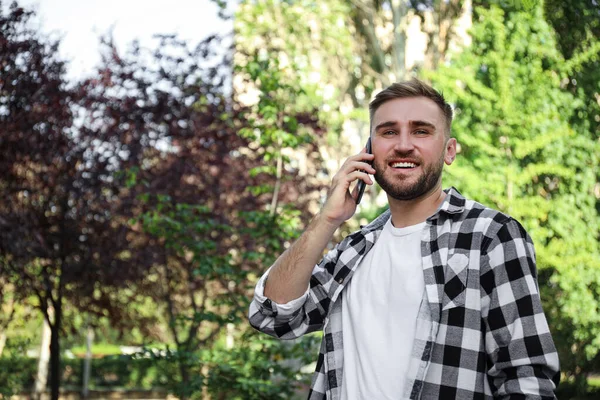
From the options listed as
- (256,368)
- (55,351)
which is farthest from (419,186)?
(55,351)

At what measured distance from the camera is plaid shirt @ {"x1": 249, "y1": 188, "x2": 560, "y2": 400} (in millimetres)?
1723

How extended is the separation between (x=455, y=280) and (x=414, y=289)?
4.7 inches

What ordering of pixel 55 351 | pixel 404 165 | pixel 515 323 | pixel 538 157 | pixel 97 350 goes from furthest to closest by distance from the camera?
pixel 97 350 < pixel 538 157 < pixel 55 351 < pixel 404 165 < pixel 515 323

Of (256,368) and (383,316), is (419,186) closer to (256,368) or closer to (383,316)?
(383,316)

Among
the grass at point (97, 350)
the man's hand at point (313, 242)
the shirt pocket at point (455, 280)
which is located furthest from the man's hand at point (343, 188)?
the grass at point (97, 350)

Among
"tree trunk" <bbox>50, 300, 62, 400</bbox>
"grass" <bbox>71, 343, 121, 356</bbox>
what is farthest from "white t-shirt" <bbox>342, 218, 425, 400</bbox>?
"grass" <bbox>71, 343, 121, 356</bbox>

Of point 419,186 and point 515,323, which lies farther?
point 419,186

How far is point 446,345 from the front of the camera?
1853mm

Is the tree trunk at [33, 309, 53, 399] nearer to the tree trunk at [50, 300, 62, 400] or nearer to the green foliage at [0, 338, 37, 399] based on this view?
the green foliage at [0, 338, 37, 399]

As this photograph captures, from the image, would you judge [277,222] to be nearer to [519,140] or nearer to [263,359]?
[263,359]

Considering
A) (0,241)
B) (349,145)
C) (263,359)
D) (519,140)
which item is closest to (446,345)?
(263,359)

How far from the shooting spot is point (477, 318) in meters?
1.83

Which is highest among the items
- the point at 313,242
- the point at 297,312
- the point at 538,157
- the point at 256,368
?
the point at 538,157

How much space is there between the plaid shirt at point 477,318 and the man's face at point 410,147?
10 cm
